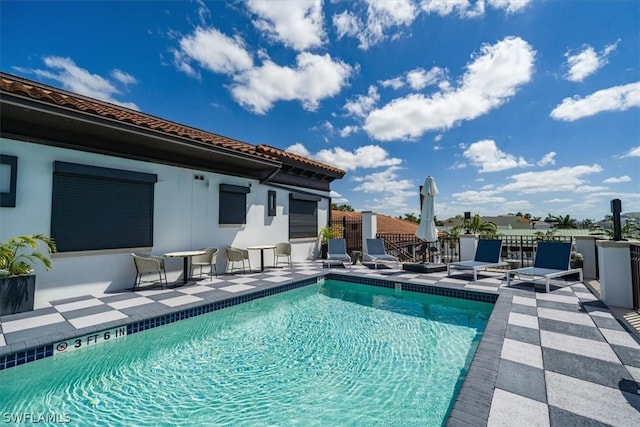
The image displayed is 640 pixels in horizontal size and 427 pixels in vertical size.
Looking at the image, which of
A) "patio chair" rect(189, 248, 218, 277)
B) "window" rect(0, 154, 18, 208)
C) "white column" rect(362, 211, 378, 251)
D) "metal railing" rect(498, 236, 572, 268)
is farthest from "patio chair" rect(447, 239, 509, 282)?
"window" rect(0, 154, 18, 208)

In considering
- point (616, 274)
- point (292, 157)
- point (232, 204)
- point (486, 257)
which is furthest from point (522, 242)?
point (232, 204)

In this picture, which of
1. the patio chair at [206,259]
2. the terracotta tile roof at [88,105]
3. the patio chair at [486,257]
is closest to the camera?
the terracotta tile roof at [88,105]

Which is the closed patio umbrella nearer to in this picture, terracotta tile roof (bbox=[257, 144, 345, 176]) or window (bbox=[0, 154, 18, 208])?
terracotta tile roof (bbox=[257, 144, 345, 176])

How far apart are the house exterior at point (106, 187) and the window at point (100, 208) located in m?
0.02

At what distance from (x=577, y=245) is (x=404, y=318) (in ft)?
20.0

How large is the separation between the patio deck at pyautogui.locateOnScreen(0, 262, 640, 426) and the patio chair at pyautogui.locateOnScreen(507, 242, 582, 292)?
14.3 inches

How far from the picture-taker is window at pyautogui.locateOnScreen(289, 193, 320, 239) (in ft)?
34.7

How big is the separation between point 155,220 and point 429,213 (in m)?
7.80

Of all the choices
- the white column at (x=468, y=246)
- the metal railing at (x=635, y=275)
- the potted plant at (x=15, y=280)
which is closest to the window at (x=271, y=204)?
the potted plant at (x=15, y=280)

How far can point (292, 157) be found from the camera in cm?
1012

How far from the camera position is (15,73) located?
609cm

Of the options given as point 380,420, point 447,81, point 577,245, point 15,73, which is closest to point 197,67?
point 15,73

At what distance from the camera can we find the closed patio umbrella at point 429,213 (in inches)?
324

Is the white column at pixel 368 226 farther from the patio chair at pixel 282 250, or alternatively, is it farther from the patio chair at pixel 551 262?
the patio chair at pixel 551 262
